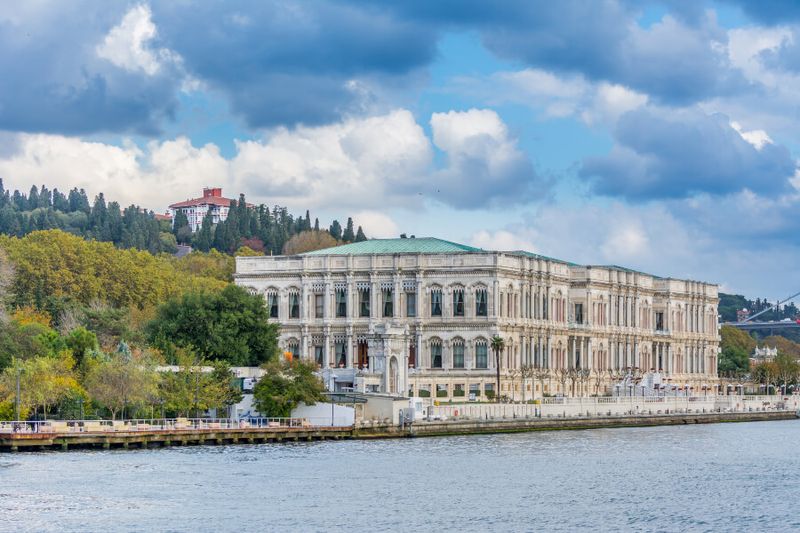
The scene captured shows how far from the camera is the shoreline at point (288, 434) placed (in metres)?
87.9

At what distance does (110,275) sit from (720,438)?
55444 millimetres

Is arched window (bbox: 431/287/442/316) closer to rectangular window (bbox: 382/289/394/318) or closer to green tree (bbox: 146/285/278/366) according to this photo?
rectangular window (bbox: 382/289/394/318)

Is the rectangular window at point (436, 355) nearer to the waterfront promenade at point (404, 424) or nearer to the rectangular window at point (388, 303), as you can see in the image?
the rectangular window at point (388, 303)

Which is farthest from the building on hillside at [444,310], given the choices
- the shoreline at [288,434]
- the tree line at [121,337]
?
the shoreline at [288,434]

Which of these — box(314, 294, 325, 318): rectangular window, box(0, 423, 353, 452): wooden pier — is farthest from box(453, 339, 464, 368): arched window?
box(0, 423, 353, 452): wooden pier

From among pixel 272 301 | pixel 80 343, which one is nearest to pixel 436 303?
pixel 272 301

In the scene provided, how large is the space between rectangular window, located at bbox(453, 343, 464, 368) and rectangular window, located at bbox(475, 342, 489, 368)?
1073mm

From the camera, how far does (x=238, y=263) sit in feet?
Answer: 481

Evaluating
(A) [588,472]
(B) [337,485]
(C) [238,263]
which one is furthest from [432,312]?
(B) [337,485]

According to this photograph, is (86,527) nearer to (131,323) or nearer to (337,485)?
(337,485)

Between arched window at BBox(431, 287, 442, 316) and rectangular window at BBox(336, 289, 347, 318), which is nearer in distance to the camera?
arched window at BBox(431, 287, 442, 316)

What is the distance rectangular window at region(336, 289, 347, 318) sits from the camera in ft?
468

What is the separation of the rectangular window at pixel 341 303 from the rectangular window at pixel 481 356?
1115 cm

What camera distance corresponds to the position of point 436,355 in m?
140
